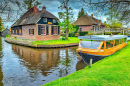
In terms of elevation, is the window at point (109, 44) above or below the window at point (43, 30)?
below

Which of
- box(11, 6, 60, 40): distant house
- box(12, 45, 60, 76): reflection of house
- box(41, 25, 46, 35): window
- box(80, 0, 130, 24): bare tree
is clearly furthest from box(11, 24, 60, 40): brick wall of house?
box(80, 0, 130, 24): bare tree

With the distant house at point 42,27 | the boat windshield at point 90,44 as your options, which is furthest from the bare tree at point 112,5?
the distant house at point 42,27

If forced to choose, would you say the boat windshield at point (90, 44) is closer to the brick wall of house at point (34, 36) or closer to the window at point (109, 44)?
the window at point (109, 44)

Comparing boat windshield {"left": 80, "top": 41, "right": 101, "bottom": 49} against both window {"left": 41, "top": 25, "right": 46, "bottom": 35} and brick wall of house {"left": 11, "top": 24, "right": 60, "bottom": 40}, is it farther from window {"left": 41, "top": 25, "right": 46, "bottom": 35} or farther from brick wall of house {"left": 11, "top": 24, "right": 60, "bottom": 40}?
window {"left": 41, "top": 25, "right": 46, "bottom": 35}

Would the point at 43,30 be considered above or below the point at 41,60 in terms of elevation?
above

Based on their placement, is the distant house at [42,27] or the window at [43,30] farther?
the window at [43,30]

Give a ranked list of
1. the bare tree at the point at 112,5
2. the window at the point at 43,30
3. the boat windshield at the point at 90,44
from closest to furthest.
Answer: the bare tree at the point at 112,5
the boat windshield at the point at 90,44
the window at the point at 43,30

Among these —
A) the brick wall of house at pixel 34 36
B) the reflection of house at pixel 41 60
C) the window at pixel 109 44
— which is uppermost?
the brick wall of house at pixel 34 36

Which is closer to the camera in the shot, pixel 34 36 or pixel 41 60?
pixel 41 60

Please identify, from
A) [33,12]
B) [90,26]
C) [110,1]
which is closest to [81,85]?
[110,1]

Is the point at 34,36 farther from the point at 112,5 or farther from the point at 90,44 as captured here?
the point at 112,5

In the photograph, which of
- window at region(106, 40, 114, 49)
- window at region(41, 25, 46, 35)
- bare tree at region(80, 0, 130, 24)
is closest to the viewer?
bare tree at region(80, 0, 130, 24)

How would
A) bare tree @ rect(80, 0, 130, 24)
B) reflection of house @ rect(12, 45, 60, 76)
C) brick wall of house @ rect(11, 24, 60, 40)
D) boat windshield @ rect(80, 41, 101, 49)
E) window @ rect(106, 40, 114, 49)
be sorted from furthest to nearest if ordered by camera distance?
brick wall of house @ rect(11, 24, 60, 40)
window @ rect(106, 40, 114, 49)
boat windshield @ rect(80, 41, 101, 49)
reflection of house @ rect(12, 45, 60, 76)
bare tree @ rect(80, 0, 130, 24)

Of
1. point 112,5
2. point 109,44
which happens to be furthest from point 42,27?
point 112,5
